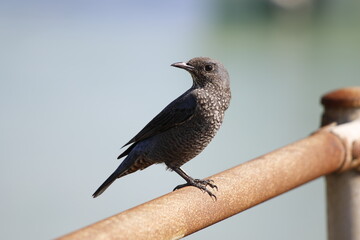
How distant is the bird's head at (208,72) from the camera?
3598 mm

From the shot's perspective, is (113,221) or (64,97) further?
(64,97)

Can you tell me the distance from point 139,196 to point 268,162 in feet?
20.4

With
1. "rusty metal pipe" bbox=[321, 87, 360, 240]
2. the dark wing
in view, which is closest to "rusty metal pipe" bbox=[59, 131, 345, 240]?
"rusty metal pipe" bbox=[321, 87, 360, 240]

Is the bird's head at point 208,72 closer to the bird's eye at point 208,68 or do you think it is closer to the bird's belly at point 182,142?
the bird's eye at point 208,68

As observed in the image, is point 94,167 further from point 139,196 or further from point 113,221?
point 113,221

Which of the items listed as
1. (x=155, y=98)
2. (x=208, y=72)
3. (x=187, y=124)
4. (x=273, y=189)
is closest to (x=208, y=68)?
(x=208, y=72)

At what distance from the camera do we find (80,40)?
18516 mm

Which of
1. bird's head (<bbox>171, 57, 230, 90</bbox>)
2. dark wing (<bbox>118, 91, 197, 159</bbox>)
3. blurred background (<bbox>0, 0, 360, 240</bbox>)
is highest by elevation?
bird's head (<bbox>171, 57, 230, 90</bbox>)

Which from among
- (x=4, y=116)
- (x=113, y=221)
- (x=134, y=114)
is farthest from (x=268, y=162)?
(x=4, y=116)

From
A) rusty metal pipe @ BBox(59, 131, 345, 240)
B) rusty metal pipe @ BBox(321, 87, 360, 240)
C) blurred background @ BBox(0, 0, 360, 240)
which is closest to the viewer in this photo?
rusty metal pipe @ BBox(59, 131, 345, 240)

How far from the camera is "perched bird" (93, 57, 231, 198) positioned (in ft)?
11.6

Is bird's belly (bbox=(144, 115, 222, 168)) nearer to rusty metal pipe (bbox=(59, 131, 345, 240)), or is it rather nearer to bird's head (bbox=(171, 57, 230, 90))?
bird's head (bbox=(171, 57, 230, 90))

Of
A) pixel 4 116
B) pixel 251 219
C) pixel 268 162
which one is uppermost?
pixel 268 162

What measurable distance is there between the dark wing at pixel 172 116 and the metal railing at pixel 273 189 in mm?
664
